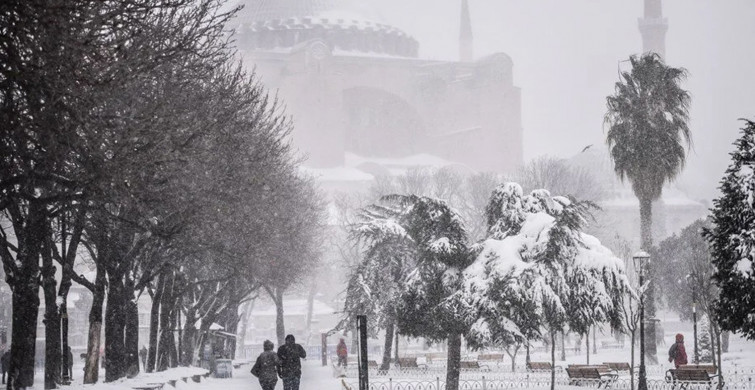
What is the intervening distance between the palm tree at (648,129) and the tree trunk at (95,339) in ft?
55.9

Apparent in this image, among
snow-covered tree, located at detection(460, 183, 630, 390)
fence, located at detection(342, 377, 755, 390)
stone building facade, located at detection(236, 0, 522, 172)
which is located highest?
stone building facade, located at detection(236, 0, 522, 172)

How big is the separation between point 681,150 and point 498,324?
1229 cm

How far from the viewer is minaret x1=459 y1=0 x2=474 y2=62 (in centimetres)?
14262

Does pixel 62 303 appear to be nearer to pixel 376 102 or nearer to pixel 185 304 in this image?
pixel 185 304

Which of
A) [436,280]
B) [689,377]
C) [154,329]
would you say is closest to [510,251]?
[436,280]

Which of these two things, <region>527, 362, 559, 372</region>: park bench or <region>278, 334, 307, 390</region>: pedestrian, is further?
<region>527, 362, 559, 372</region>: park bench

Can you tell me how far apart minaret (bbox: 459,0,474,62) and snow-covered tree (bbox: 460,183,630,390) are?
4673 inches

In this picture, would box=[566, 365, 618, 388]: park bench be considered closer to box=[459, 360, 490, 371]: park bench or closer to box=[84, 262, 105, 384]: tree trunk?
box=[459, 360, 490, 371]: park bench

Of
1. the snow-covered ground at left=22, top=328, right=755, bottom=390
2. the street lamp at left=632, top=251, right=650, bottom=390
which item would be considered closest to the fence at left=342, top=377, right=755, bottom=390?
the snow-covered ground at left=22, top=328, right=755, bottom=390

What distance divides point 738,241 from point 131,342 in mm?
14622

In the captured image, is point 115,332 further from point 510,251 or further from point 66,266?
point 510,251

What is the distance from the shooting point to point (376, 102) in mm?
122250

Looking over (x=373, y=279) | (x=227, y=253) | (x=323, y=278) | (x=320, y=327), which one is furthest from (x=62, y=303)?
(x=323, y=278)

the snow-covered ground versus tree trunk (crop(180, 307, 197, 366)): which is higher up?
tree trunk (crop(180, 307, 197, 366))
